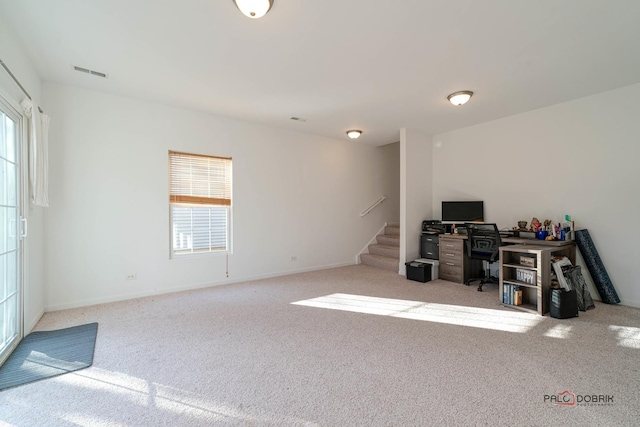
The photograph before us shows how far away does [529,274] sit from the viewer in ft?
11.2

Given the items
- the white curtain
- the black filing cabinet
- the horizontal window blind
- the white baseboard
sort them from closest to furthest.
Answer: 1. the white curtain
2. the white baseboard
3. the horizontal window blind
4. the black filing cabinet

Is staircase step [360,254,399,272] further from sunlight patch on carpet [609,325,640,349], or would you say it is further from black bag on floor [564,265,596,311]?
sunlight patch on carpet [609,325,640,349]

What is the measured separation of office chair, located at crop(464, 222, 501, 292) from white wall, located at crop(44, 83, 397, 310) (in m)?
2.70

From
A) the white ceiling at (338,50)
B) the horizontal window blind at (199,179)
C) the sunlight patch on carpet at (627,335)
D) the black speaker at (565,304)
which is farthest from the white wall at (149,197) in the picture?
the sunlight patch on carpet at (627,335)

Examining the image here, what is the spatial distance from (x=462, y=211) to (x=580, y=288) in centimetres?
203

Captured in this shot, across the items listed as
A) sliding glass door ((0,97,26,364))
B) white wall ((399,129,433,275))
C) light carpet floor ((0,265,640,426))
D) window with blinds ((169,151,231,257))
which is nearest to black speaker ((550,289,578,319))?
light carpet floor ((0,265,640,426))

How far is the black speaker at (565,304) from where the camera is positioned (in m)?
3.11

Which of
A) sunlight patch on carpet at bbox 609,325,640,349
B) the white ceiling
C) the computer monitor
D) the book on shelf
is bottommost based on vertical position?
sunlight patch on carpet at bbox 609,325,640,349

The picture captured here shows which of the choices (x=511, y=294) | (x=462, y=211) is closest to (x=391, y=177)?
(x=462, y=211)

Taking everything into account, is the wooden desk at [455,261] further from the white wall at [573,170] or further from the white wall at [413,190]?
the white wall at [573,170]

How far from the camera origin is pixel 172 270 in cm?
418

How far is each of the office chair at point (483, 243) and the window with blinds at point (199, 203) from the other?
13.0 ft

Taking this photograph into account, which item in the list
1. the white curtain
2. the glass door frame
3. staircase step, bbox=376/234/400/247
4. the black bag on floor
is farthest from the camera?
staircase step, bbox=376/234/400/247

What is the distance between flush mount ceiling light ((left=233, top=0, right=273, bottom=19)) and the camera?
2.00 m
